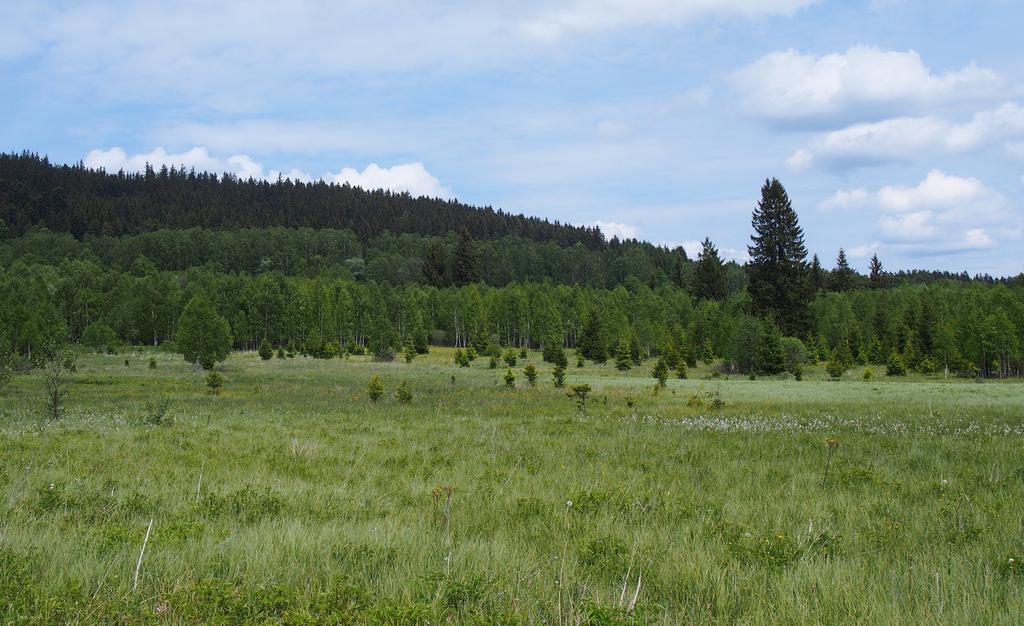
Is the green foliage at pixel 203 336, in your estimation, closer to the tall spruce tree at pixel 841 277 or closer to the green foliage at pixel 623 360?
the green foliage at pixel 623 360

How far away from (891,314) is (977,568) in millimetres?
95977

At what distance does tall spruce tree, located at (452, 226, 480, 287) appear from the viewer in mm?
143000

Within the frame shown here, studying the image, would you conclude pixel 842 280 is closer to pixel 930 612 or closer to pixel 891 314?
pixel 891 314

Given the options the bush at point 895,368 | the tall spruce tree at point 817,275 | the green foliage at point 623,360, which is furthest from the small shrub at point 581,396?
the tall spruce tree at point 817,275

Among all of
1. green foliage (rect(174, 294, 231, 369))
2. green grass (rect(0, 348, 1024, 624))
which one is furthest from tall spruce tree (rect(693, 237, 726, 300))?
green grass (rect(0, 348, 1024, 624))

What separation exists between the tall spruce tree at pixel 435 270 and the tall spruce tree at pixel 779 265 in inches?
3275

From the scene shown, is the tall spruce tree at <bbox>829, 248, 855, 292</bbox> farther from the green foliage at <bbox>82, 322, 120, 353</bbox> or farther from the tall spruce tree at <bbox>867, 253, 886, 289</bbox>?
the green foliage at <bbox>82, 322, 120, 353</bbox>

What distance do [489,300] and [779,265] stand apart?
177 feet

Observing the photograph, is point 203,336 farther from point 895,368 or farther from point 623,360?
point 895,368

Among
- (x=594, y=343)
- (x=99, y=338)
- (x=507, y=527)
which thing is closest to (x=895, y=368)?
(x=594, y=343)

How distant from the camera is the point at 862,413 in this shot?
2148 centimetres

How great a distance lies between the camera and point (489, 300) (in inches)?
4417

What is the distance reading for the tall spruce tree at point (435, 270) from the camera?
470 ft

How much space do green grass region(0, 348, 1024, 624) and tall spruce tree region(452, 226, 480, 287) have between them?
5051 inches
